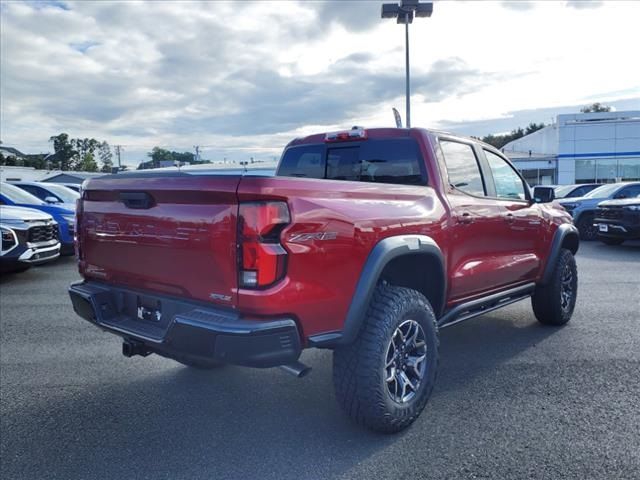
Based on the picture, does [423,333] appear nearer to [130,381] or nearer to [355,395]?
[355,395]

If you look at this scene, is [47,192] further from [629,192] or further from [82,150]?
[82,150]

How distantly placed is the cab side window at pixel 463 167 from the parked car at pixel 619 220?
8.81 m

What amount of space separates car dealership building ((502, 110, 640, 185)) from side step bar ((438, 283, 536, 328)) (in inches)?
1342

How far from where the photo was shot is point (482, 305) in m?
4.35

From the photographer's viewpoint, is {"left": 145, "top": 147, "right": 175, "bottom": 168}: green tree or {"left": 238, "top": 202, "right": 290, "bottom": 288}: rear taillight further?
{"left": 145, "top": 147, "right": 175, "bottom": 168}: green tree

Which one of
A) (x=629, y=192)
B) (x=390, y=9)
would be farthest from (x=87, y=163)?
(x=629, y=192)

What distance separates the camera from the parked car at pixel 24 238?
26.0 feet

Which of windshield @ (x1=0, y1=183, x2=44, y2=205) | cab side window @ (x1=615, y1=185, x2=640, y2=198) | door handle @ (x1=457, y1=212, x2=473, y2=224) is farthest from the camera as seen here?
cab side window @ (x1=615, y1=185, x2=640, y2=198)

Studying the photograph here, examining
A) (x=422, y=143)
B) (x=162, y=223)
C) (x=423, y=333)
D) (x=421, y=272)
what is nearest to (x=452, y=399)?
(x=423, y=333)

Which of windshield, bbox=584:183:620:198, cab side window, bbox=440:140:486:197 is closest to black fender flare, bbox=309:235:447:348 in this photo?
cab side window, bbox=440:140:486:197

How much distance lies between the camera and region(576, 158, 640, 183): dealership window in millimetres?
35312

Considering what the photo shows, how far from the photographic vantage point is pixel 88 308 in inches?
131

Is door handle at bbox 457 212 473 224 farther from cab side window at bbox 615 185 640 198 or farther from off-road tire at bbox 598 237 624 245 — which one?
cab side window at bbox 615 185 640 198

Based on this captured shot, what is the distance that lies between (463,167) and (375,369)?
6.71 feet
